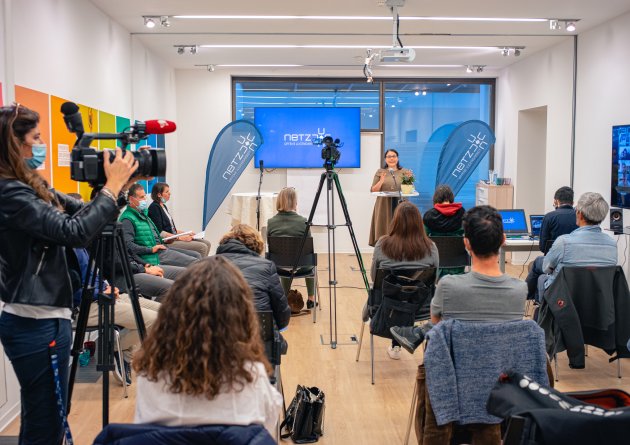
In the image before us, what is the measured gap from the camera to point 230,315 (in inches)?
66.3

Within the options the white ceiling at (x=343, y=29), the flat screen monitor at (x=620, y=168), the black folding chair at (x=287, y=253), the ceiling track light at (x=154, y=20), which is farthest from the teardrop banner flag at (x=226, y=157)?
the flat screen monitor at (x=620, y=168)

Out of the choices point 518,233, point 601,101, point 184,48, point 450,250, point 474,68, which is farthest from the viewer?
point 474,68

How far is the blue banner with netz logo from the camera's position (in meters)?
9.48

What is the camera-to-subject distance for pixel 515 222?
266 inches

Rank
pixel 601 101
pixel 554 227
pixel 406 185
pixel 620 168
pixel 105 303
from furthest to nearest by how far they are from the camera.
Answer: pixel 406 185 → pixel 601 101 → pixel 620 168 → pixel 554 227 → pixel 105 303

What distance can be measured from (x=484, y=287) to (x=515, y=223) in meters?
4.28

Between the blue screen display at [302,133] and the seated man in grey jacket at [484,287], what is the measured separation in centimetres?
787

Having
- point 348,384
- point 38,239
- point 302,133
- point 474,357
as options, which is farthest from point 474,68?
point 38,239

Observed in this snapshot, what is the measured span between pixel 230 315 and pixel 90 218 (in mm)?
756

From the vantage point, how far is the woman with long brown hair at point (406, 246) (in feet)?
14.8

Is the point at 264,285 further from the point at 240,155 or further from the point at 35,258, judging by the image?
the point at 240,155

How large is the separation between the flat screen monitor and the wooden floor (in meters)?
1.82

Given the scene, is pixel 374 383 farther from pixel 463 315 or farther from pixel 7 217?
pixel 7 217

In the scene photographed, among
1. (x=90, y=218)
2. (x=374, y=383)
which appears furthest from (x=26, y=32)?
(x=374, y=383)
